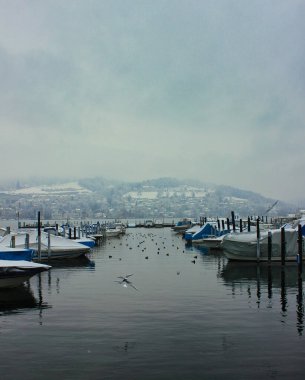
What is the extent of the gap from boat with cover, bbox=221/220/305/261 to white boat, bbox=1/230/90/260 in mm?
14360

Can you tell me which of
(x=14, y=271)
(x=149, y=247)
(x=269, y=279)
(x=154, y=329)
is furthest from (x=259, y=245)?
(x=149, y=247)

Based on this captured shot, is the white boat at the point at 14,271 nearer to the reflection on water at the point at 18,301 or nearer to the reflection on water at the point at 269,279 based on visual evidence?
the reflection on water at the point at 18,301

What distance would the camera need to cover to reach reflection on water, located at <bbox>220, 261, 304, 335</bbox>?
2198 cm

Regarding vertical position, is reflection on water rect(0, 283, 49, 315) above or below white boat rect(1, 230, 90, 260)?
below

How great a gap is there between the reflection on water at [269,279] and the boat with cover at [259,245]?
2.30ft

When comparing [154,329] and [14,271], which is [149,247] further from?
[154,329]

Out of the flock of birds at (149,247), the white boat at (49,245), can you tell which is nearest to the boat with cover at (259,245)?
the flock of birds at (149,247)

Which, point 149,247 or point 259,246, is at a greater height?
point 259,246

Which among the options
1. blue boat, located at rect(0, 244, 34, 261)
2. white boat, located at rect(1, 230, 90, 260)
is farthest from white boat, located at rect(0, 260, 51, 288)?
white boat, located at rect(1, 230, 90, 260)

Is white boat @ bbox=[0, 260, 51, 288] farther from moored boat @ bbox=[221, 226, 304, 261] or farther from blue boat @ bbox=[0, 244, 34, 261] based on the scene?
moored boat @ bbox=[221, 226, 304, 261]

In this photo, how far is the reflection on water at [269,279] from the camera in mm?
21984

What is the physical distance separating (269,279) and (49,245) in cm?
2104

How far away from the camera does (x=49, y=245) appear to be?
43469 millimetres

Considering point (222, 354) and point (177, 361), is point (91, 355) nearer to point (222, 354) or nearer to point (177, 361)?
point (177, 361)
